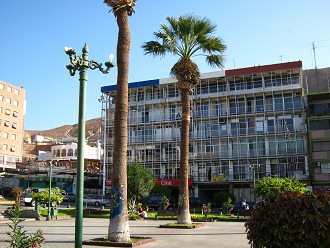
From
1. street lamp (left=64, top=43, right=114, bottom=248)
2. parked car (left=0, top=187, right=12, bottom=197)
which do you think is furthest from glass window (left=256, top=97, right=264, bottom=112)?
street lamp (left=64, top=43, right=114, bottom=248)

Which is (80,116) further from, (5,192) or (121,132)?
(5,192)

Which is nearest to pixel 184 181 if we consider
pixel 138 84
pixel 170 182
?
pixel 170 182

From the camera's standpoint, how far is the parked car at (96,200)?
50031mm

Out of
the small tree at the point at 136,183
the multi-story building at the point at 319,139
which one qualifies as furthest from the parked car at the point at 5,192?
the multi-story building at the point at 319,139

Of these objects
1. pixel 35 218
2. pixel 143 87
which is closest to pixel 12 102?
pixel 143 87

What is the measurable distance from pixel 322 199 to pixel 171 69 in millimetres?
17570

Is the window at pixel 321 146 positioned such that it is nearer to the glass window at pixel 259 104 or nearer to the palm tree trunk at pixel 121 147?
the glass window at pixel 259 104

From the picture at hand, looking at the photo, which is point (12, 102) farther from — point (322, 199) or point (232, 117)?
point (322, 199)

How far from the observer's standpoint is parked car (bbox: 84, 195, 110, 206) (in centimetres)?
5003

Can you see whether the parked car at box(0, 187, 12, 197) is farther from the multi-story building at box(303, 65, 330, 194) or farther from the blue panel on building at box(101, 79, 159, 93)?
the multi-story building at box(303, 65, 330, 194)

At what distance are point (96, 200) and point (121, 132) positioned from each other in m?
37.4

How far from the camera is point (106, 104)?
5872cm

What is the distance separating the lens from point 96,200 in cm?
5041

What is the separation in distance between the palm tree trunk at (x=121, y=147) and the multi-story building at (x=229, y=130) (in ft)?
110
